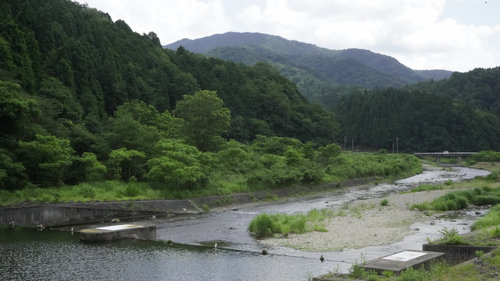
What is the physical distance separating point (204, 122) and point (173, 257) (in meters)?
36.6

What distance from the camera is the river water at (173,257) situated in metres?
17.7

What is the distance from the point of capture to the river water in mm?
17688

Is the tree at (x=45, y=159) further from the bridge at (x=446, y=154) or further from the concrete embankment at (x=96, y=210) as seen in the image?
the bridge at (x=446, y=154)

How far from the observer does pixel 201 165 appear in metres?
42.8

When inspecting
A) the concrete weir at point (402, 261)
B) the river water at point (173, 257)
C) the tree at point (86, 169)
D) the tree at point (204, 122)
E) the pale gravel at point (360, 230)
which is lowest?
the pale gravel at point (360, 230)

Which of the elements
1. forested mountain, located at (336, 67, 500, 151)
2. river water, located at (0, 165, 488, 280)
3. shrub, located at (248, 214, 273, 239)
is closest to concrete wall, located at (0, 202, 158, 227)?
river water, located at (0, 165, 488, 280)

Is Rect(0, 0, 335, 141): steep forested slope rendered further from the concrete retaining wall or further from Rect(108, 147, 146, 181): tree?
the concrete retaining wall

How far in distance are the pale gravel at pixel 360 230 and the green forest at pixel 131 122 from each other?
1334 centimetres

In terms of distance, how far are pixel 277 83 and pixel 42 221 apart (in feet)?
327

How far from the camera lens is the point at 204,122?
56.8 metres

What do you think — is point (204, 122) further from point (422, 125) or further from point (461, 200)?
point (422, 125)

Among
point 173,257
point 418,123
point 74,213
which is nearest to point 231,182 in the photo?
point 74,213

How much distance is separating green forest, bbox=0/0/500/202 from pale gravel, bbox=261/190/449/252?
13.3 metres

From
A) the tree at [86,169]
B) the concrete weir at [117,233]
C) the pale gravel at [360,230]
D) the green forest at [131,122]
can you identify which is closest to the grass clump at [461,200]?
the pale gravel at [360,230]
